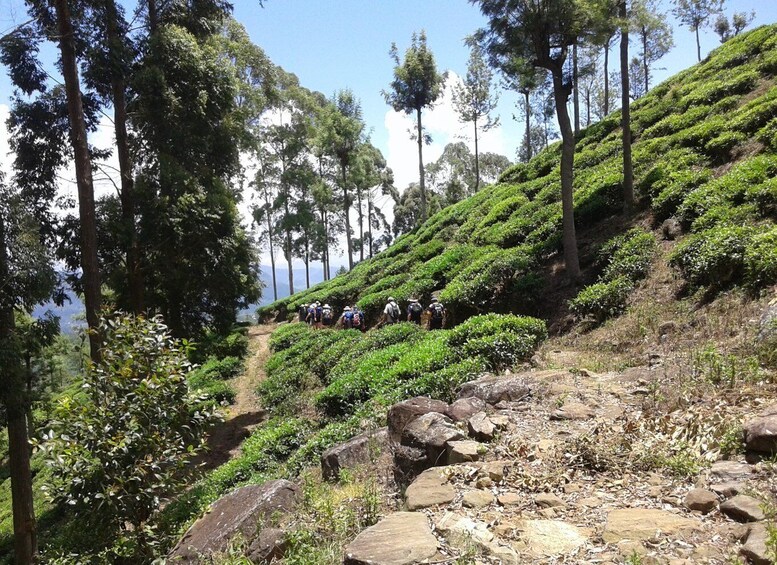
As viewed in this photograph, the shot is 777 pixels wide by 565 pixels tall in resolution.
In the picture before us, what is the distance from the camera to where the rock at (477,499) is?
12.6 ft

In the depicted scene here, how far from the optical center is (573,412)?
5.52 metres

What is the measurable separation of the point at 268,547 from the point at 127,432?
79.9 inches

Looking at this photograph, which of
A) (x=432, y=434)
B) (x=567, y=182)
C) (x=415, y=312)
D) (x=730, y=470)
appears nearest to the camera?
(x=730, y=470)

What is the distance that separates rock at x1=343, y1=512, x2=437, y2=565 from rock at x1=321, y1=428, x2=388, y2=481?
216cm

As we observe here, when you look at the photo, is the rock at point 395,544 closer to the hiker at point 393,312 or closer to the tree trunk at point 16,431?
the tree trunk at point 16,431

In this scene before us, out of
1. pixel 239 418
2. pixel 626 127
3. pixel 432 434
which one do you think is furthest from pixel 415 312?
pixel 432 434

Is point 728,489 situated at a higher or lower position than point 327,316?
lower

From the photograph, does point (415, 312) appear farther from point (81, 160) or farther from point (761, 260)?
point (81, 160)

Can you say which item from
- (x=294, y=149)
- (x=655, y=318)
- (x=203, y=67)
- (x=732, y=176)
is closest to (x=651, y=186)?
(x=732, y=176)

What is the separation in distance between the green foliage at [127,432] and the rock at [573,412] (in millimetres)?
4170

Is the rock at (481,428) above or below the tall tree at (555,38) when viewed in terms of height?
below

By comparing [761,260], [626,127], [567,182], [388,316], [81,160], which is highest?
[626,127]

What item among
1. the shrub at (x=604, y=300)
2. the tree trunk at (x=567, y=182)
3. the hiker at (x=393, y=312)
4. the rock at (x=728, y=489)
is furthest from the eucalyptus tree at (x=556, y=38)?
the rock at (x=728, y=489)

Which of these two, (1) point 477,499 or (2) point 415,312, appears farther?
(2) point 415,312
